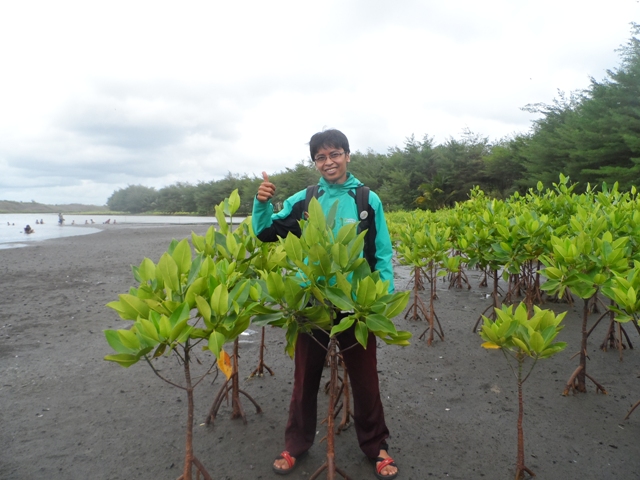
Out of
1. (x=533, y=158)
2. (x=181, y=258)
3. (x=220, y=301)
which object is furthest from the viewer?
(x=533, y=158)

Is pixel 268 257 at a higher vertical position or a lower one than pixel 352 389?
higher

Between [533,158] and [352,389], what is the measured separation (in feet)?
83.7

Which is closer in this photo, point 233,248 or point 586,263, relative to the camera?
point 233,248

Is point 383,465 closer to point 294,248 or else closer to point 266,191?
point 294,248

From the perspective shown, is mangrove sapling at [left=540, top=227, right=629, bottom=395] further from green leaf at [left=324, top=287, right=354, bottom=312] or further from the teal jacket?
green leaf at [left=324, top=287, right=354, bottom=312]

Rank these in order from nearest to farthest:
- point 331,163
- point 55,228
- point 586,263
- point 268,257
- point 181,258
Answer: point 181,258 → point 331,163 → point 268,257 → point 586,263 → point 55,228

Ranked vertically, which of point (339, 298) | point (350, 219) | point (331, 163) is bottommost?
point (339, 298)

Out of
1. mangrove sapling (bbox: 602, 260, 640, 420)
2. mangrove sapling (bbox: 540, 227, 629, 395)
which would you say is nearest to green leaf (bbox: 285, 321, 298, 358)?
mangrove sapling (bbox: 602, 260, 640, 420)

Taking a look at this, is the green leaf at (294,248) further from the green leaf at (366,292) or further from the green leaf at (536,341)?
the green leaf at (536,341)

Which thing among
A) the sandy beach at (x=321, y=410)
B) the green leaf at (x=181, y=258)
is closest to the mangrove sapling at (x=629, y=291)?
the sandy beach at (x=321, y=410)

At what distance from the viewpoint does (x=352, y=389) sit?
249 centimetres

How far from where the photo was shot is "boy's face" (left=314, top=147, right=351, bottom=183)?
262 cm

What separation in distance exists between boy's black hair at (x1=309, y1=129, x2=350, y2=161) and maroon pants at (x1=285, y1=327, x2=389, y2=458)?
3.72ft

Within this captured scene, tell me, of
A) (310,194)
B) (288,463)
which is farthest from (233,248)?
(288,463)
